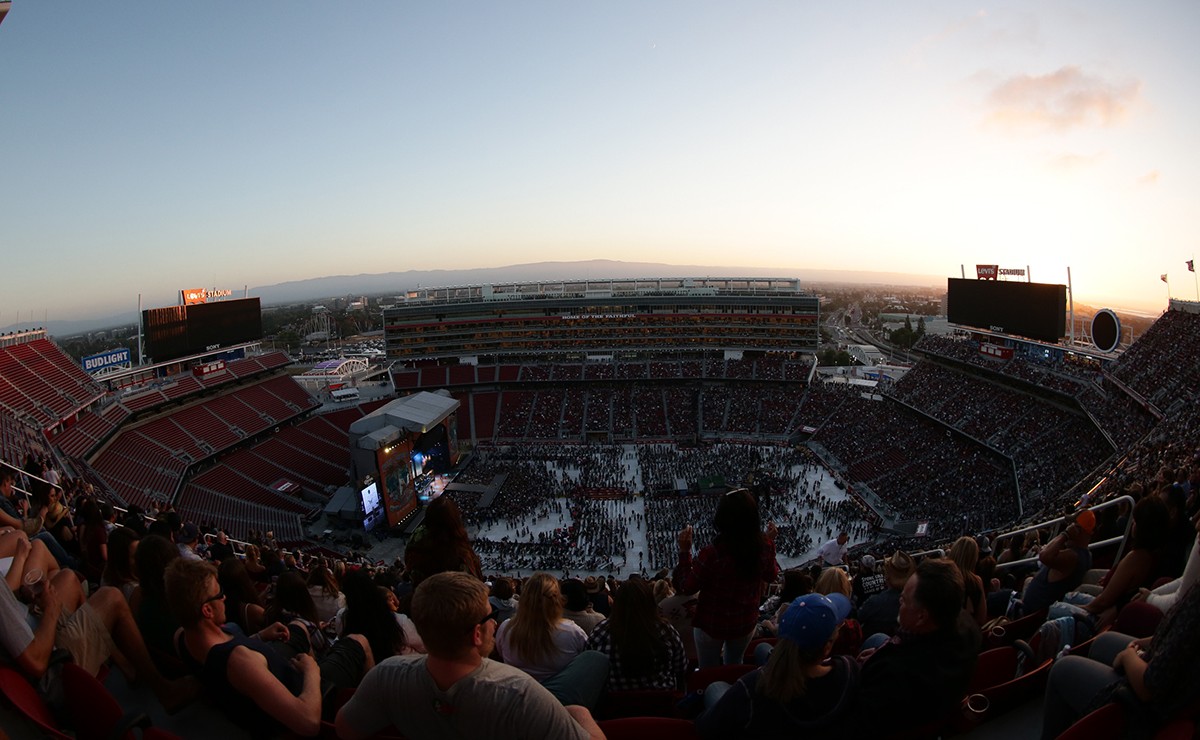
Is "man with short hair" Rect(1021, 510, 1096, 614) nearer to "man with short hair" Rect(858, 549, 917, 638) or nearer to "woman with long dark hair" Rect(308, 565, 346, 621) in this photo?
"man with short hair" Rect(858, 549, 917, 638)

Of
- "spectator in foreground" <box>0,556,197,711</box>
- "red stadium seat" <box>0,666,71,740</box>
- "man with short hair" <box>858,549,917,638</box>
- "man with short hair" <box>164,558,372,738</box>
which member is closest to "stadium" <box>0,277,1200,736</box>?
"man with short hair" <box>858,549,917,638</box>

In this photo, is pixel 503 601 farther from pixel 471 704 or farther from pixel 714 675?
pixel 471 704

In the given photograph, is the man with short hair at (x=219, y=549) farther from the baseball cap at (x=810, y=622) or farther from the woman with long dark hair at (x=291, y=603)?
the baseball cap at (x=810, y=622)

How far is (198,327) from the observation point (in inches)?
1277

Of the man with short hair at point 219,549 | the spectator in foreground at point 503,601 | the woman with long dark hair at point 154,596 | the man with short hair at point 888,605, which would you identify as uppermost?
the woman with long dark hair at point 154,596

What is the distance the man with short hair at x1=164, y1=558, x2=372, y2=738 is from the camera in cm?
276

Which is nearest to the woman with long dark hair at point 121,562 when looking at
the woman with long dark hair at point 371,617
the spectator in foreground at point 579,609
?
the woman with long dark hair at point 371,617

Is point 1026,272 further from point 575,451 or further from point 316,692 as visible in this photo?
point 316,692

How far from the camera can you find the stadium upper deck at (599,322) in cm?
4847

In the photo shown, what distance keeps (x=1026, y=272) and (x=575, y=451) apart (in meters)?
29.3

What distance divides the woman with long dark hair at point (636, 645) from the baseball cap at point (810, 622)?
1.04m

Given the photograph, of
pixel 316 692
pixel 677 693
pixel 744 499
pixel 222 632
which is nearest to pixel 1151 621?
pixel 744 499

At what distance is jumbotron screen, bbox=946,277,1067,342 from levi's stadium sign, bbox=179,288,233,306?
1814 inches

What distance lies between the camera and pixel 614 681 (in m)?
3.45
